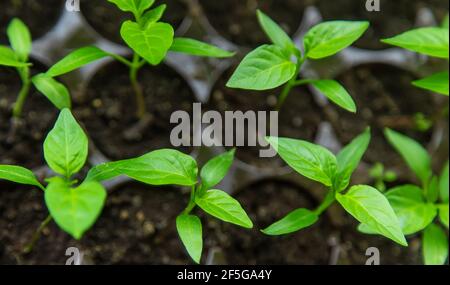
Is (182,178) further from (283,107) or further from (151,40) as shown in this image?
(283,107)

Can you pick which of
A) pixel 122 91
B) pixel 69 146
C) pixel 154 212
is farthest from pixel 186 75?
pixel 69 146

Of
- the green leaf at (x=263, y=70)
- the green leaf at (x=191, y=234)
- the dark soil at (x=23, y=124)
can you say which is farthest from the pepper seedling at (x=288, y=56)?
the dark soil at (x=23, y=124)

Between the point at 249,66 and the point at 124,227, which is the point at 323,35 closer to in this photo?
the point at 249,66


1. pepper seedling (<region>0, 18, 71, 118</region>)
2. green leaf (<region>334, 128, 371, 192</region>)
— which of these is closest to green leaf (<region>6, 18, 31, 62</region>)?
pepper seedling (<region>0, 18, 71, 118</region>)

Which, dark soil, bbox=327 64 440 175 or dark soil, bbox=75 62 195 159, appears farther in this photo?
dark soil, bbox=327 64 440 175

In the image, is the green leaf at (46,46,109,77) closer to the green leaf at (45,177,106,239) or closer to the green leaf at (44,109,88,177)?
the green leaf at (44,109,88,177)

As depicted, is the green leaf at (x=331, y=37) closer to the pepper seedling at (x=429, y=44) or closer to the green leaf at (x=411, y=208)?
the pepper seedling at (x=429, y=44)
